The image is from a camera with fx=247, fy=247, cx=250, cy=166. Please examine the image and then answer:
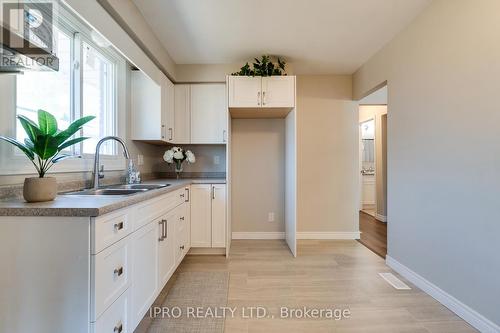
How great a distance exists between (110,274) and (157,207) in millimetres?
695

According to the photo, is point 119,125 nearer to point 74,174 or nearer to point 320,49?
point 74,174

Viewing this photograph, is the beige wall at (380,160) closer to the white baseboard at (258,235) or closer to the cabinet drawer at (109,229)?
the white baseboard at (258,235)

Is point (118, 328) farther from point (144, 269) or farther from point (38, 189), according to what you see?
point (38, 189)

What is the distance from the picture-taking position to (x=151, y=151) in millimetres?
3287

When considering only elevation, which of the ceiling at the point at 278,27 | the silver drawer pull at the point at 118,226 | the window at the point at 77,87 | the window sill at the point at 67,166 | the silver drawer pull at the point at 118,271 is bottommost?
the silver drawer pull at the point at 118,271

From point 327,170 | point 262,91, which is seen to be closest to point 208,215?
point 262,91

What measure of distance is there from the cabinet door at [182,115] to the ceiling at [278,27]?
1.25 feet

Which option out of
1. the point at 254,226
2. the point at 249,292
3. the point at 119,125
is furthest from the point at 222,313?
the point at 119,125

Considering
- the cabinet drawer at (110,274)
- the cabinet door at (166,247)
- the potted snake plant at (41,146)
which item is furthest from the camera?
the cabinet door at (166,247)

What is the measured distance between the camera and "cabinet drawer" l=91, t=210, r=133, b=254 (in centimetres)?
104

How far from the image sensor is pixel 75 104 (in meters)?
1.93

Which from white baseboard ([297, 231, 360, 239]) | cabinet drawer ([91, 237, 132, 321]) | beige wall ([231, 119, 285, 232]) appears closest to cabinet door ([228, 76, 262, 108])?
beige wall ([231, 119, 285, 232])

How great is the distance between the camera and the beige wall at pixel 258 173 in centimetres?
363

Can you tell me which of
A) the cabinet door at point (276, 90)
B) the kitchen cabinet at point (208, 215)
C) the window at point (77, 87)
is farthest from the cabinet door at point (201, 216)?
the cabinet door at point (276, 90)
